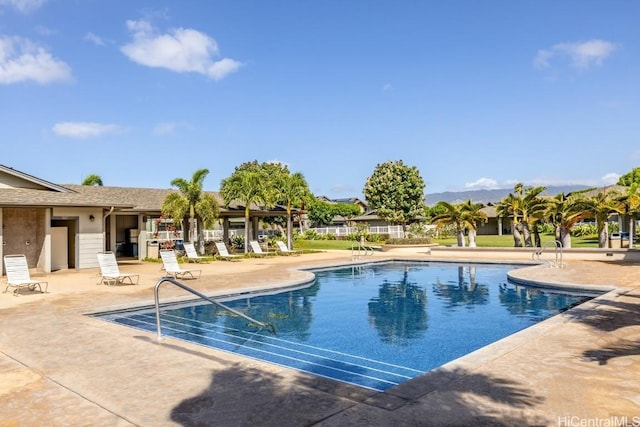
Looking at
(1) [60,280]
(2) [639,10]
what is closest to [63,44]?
(1) [60,280]

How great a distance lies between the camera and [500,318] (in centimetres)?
1116

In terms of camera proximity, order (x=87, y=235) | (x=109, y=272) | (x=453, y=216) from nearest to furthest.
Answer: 1. (x=109, y=272)
2. (x=87, y=235)
3. (x=453, y=216)

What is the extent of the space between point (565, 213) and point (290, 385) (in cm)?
2394

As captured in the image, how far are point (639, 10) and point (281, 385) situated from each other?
18.9 metres

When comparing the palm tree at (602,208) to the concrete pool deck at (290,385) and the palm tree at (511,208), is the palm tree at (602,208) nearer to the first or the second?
the palm tree at (511,208)

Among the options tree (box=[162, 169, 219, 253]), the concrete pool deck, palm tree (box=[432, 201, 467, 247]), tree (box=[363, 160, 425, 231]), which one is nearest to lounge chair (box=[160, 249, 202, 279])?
the concrete pool deck

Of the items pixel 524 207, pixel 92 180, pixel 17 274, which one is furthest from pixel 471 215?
pixel 92 180

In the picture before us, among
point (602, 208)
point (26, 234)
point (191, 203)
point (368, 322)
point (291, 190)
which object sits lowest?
point (368, 322)

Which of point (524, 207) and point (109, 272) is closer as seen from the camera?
point (109, 272)

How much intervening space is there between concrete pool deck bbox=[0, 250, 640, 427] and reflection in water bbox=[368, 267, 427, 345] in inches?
106

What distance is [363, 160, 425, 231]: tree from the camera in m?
50.8

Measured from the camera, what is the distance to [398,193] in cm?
5072

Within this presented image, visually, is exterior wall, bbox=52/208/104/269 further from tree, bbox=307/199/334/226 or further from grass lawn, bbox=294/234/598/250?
tree, bbox=307/199/334/226

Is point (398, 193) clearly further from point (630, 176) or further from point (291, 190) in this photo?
point (630, 176)
